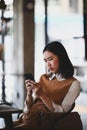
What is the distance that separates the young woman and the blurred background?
364cm

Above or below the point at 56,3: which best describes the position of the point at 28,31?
below

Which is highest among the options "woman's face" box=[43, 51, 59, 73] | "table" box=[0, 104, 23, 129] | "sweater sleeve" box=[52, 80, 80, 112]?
"woman's face" box=[43, 51, 59, 73]

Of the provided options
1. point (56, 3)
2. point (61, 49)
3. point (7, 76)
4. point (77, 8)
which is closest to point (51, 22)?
point (56, 3)

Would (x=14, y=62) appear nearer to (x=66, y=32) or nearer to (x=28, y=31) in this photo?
(x=28, y=31)

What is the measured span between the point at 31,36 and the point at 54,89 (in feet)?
14.3

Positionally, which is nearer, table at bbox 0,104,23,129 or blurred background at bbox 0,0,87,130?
table at bbox 0,104,23,129

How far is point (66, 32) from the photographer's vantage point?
682 centimetres

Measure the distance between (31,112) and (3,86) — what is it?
454 cm

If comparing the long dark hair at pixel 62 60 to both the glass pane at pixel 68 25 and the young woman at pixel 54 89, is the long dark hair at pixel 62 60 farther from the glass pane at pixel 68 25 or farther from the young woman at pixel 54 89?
the glass pane at pixel 68 25

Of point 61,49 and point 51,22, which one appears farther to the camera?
point 51,22

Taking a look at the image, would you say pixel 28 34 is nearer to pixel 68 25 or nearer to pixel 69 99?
pixel 68 25

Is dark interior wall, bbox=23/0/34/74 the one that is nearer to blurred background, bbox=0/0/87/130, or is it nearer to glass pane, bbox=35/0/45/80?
blurred background, bbox=0/0/87/130

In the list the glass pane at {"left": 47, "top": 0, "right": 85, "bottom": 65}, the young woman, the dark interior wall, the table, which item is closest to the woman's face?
the young woman

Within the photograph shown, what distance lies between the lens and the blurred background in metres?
6.64
